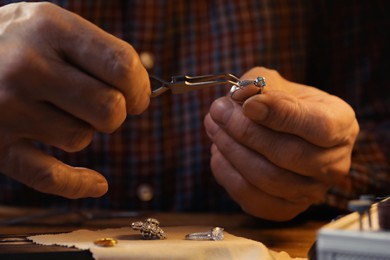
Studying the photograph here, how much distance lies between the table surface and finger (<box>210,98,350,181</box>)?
0.09 m

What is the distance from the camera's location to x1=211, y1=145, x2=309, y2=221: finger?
0.91 meters

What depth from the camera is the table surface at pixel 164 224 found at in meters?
0.78

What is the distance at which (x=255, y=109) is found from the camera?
79 cm

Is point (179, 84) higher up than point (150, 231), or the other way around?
point (179, 84)

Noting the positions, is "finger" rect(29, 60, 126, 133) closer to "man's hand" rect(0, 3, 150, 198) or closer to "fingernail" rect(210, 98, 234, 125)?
"man's hand" rect(0, 3, 150, 198)

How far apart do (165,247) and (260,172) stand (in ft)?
0.88

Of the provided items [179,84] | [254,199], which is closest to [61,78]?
[179,84]

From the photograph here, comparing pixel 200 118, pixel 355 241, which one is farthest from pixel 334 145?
pixel 355 241

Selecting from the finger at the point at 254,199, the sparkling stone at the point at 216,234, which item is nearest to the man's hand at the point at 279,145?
the finger at the point at 254,199

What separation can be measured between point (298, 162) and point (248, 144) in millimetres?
67

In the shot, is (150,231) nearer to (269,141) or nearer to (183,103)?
(269,141)

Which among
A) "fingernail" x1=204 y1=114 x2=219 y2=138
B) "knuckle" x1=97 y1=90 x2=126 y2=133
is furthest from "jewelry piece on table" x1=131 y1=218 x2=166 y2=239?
"fingernail" x1=204 y1=114 x2=219 y2=138

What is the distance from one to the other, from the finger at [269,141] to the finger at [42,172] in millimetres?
193

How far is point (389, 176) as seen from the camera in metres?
1.13
